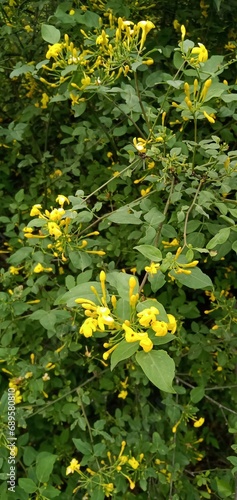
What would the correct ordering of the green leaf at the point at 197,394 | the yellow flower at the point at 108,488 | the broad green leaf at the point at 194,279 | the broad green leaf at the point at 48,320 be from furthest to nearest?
the green leaf at the point at 197,394 → the yellow flower at the point at 108,488 → the broad green leaf at the point at 48,320 → the broad green leaf at the point at 194,279

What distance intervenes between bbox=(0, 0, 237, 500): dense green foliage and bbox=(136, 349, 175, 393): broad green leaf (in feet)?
1.13

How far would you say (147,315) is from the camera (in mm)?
682

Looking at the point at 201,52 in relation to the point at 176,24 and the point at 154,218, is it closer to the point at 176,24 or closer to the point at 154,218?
the point at 154,218

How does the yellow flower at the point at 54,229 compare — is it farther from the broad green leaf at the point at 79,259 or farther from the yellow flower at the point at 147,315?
the yellow flower at the point at 147,315

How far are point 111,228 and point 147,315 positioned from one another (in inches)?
35.9

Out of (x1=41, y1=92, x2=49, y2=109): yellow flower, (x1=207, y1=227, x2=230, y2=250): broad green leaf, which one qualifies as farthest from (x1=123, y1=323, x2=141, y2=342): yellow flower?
(x1=41, y1=92, x2=49, y2=109): yellow flower

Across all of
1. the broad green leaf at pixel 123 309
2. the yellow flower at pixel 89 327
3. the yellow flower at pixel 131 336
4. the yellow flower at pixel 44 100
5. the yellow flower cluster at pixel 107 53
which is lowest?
the yellow flower at pixel 44 100

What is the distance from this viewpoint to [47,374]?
59.9 inches

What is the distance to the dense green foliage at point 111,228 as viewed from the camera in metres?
1.10

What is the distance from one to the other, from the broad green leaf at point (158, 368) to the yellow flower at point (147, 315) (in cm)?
5

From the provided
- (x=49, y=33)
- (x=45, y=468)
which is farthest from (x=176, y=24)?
(x=45, y=468)

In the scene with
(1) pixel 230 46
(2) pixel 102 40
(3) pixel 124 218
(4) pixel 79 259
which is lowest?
(4) pixel 79 259

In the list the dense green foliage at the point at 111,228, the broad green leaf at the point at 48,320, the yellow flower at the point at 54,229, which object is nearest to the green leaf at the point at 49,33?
the dense green foliage at the point at 111,228

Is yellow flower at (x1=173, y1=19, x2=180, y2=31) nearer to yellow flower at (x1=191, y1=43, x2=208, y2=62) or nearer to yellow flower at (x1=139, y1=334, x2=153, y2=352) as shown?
yellow flower at (x1=191, y1=43, x2=208, y2=62)
